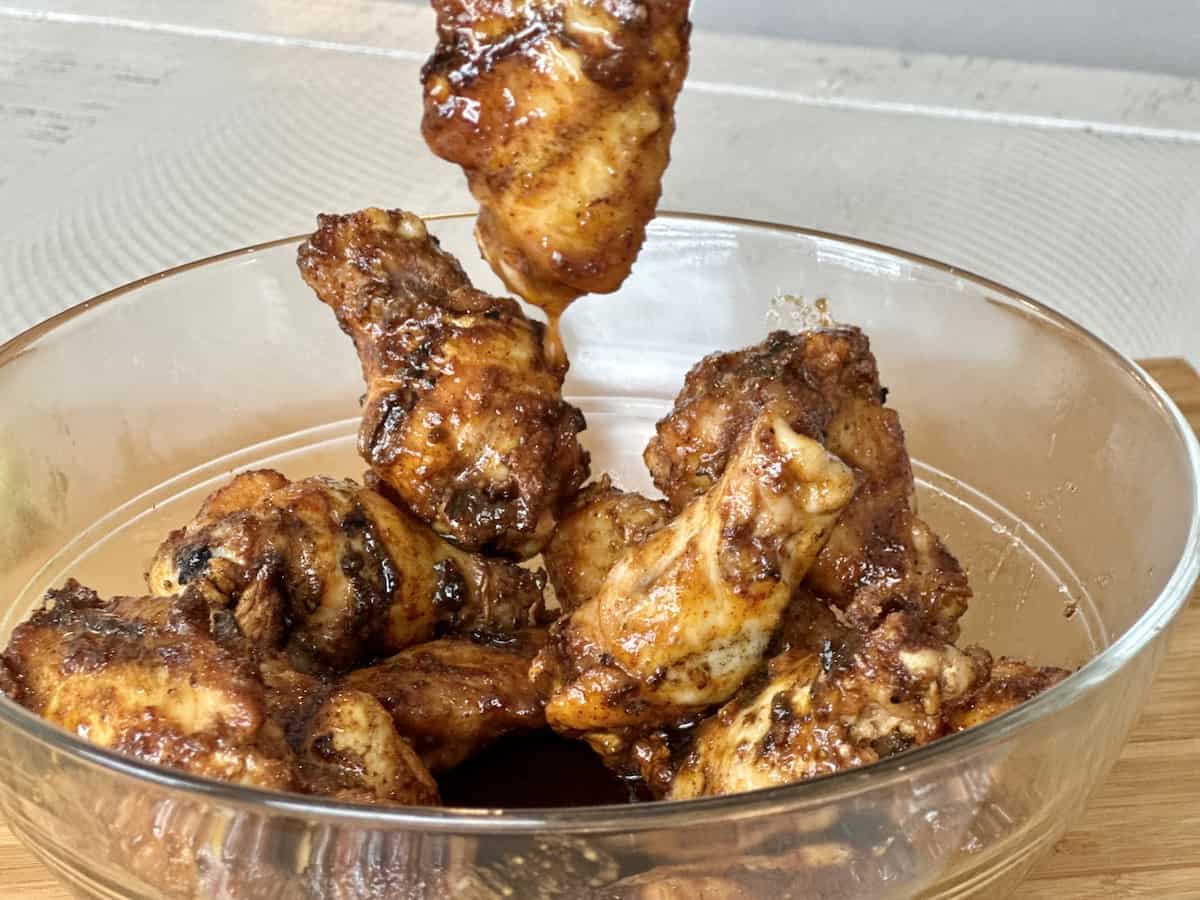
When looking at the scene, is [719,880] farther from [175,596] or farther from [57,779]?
[175,596]

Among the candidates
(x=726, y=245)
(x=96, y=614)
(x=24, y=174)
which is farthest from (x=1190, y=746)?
(x=24, y=174)

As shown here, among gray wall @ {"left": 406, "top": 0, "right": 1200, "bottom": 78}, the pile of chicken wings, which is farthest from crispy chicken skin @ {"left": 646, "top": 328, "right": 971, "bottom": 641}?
gray wall @ {"left": 406, "top": 0, "right": 1200, "bottom": 78}

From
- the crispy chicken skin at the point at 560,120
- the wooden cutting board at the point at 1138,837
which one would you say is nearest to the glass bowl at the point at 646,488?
the wooden cutting board at the point at 1138,837

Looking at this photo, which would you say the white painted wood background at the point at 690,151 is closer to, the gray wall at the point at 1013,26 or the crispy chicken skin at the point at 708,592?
the gray wall at the point at 1013,26

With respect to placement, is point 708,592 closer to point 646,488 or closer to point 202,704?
point 202,704

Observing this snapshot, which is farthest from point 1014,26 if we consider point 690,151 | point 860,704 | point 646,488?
point 860,704

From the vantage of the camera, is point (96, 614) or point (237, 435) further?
point (237, 435)
